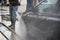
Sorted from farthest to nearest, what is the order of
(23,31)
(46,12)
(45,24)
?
(23,31) → (46,12) → (45,24)

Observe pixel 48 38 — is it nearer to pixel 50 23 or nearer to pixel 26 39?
pixel 50 23

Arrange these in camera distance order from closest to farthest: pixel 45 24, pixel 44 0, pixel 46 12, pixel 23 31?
pixel 45 24, pixel 46 12, pixel 23 31, pixel 44 0

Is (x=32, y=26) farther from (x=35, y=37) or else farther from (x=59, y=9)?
(x=59, y=9)

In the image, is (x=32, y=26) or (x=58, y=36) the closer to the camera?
(x=58, y=36)

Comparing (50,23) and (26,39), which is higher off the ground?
(50,23)

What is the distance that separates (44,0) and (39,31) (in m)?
0.68

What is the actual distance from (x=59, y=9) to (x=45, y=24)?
0.24 meters

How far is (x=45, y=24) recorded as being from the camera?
1991 millimetres

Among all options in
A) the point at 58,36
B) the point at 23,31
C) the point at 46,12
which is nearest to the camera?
the point at 58,36

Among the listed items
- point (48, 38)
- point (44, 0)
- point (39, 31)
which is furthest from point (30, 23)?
point (44, 0)

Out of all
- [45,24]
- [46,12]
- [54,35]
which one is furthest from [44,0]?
[54,35]

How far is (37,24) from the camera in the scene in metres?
2.08

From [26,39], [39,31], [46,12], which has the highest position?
[46,12]

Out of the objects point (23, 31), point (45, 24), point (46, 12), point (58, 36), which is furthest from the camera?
point (23, 31)
